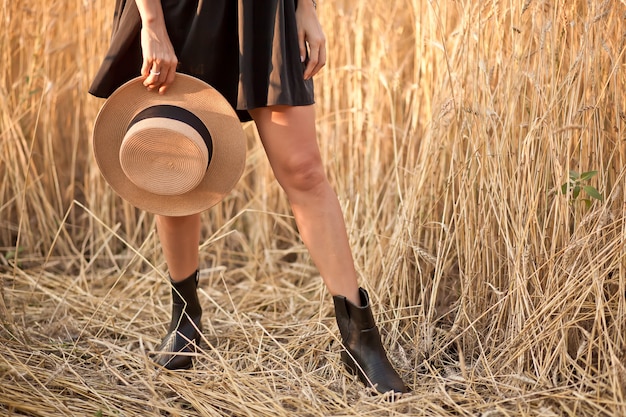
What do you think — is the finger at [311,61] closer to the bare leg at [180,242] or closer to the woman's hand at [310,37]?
the woman's hand at [310,37]

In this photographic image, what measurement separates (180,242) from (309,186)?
0.43 metres

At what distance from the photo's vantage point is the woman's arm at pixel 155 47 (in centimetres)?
149

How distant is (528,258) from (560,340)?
214 mm

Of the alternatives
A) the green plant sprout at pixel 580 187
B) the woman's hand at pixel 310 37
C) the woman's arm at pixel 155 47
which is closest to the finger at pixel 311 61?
the woman's hand at pixel 310 37

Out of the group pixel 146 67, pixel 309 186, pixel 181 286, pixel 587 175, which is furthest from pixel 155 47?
pixel 587 175

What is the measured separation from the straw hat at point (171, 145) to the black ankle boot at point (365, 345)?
0.40m

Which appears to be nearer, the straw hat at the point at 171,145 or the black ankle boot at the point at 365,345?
the straw hat at the point at 171,145

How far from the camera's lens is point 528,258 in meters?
1.69

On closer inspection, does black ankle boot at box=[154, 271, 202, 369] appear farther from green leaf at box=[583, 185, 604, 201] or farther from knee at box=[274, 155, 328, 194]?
green leaf at box=[583, 185, 604, 201]

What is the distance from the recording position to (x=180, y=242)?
1.82 m

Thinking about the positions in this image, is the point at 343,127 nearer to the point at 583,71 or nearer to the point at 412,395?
the point at 583,71

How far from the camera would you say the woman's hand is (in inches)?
61.4

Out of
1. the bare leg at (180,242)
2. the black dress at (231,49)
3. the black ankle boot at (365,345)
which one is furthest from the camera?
the bare leg at (180,242)

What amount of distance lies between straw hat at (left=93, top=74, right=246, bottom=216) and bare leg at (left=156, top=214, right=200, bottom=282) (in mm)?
143
